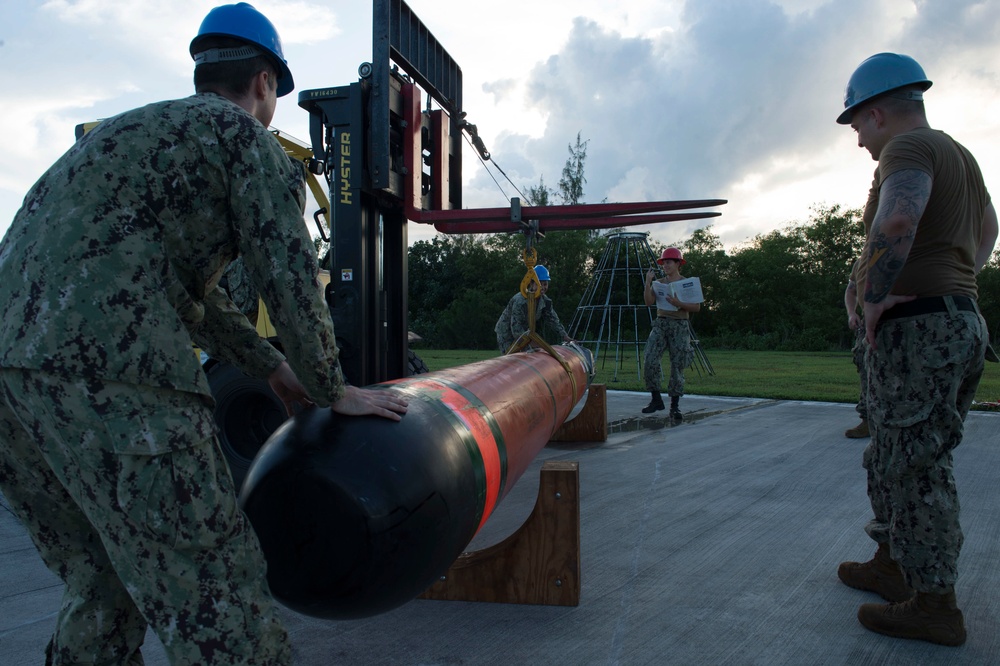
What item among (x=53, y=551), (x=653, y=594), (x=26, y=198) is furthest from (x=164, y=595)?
(x=653, y=594)

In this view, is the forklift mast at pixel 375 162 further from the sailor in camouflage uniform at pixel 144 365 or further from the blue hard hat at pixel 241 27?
the sailor in camouflage uniform at pixel 144 365

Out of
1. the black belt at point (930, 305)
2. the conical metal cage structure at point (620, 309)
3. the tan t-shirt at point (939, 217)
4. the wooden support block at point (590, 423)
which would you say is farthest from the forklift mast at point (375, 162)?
the conical metal cage structure at point (620, 309)

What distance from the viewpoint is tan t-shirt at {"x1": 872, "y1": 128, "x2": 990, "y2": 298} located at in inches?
91.4

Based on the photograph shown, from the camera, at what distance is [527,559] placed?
9.16 feet

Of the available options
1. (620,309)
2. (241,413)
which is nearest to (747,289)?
(620,309)

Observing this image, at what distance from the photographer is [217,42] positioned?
1715mm

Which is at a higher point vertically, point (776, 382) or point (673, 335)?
point (673, 335)

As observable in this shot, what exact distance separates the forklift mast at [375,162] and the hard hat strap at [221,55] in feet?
8.89

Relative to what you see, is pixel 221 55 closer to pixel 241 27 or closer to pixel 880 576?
pixel 241 27

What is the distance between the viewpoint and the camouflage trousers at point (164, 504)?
1348mm

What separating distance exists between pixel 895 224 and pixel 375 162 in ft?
10.6

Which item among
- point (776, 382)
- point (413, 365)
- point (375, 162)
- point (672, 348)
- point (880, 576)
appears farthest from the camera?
point (776, 382)

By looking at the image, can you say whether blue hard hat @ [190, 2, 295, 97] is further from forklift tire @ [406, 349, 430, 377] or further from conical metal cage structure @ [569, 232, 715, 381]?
conical metal cage structure @ [569, 232, 715, 381]

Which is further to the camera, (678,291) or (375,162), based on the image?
(678,291)
